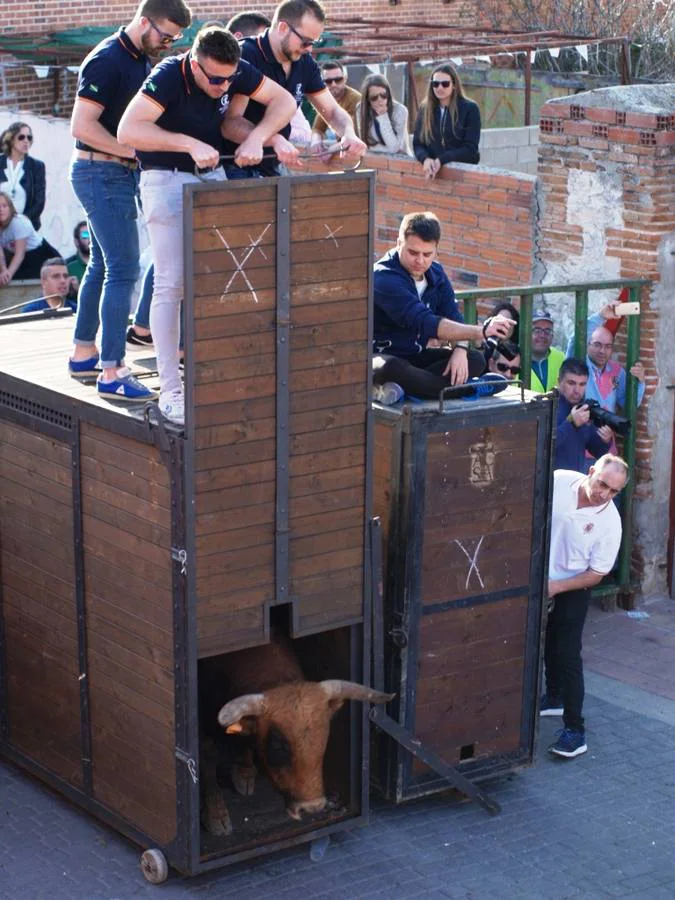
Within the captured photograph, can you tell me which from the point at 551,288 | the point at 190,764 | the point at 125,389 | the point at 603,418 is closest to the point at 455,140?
the point at 551,288

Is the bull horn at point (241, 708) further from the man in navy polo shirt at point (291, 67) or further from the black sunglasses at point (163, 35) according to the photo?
the black sunglasses at point (163, 35)

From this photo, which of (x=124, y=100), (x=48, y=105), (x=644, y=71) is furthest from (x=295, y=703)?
(x=644, y=71)

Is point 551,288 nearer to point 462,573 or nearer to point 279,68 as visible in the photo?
point 462,573

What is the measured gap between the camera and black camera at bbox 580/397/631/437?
10.9 metres

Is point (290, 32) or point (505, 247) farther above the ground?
point (290, 32)

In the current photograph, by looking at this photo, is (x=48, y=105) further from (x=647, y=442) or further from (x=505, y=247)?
(x=647, y=442)

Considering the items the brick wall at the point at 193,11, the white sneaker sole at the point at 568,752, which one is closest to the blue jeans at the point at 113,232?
the white sneaker sole at the point at 568,752

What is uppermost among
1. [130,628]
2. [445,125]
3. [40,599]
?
[445,125]

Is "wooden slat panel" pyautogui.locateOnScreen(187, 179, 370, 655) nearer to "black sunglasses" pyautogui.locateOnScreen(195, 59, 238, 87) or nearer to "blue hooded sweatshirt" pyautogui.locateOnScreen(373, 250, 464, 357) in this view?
"black sunglasses" pyautogui.locateOnScreen(195, 59, 238, 87)

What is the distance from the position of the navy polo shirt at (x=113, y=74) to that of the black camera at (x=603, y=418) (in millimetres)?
4354

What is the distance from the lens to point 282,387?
732 centimetres

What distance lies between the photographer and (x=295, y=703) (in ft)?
25.5

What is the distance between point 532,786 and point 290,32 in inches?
180

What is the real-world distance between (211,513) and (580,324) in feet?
16.5
